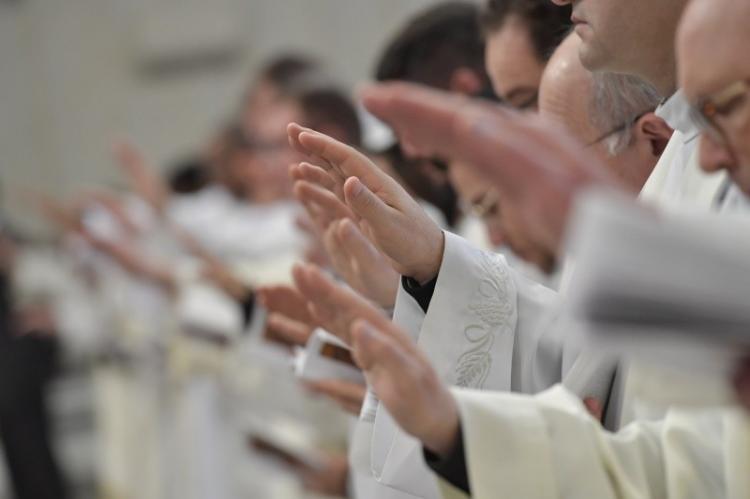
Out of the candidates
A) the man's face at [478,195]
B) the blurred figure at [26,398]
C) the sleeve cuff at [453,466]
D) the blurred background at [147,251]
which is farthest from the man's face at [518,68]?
the blurred figure at [26,398]

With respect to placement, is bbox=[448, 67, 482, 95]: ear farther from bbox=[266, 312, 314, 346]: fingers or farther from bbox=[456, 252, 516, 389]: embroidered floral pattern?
bbox=[456, 252, 516, 389]: embroidered floral pattern

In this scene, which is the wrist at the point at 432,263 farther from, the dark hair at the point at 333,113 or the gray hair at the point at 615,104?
the dark hair at the point at 333,113

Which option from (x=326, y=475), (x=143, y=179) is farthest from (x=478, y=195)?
(x=143, y=179)

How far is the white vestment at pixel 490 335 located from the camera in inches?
72.7

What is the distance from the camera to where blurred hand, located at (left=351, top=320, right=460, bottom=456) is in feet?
4.45

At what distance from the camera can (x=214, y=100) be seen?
36.2ft

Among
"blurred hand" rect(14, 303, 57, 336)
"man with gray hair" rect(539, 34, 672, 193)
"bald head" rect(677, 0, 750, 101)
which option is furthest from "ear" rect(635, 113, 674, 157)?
"blurred hand" rect(14, 303, 57, 336)

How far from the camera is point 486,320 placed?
1.95 metres

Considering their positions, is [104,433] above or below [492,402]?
below

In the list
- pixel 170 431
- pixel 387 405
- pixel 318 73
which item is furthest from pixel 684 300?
pixel 170 431

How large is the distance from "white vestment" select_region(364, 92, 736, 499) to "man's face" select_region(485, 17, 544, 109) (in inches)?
20.7

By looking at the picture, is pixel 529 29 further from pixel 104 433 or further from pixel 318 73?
pixel 104 433

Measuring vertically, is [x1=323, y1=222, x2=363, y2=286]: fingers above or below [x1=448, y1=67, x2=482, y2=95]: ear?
above

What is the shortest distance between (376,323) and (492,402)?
0.55 feet
